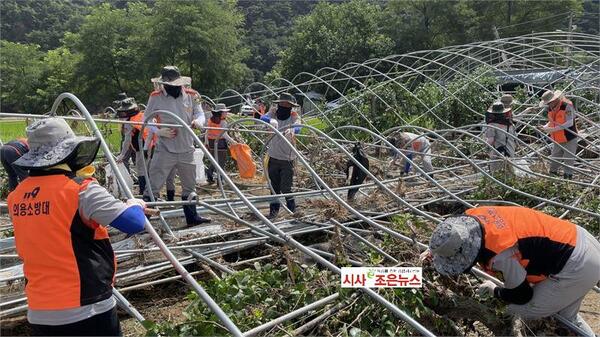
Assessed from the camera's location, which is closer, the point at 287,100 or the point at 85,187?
the point at 85,187

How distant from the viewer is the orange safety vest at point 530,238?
2578 millimetres

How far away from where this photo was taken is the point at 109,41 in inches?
1146

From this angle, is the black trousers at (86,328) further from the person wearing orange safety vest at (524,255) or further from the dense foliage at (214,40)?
the dense foliage at (214,40)

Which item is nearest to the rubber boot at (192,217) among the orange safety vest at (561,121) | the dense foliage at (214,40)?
the orange safety vest at (561,121)

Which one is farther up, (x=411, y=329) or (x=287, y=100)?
(x=287, y=100)

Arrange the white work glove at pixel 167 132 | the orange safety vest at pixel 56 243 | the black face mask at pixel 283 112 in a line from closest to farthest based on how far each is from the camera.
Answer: the orange safety vest at pixel 56 243 → the white work glove at pixel 167 132 → the black face mask at pixel 283 112

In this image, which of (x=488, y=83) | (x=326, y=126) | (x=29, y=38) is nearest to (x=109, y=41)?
(x=326, y=126)

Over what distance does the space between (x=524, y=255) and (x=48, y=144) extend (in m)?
2.41

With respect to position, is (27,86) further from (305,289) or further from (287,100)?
(305,289)

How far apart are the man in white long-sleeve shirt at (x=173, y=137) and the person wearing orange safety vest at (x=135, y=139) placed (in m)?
0.19

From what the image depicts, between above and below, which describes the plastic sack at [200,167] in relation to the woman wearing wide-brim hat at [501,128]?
below

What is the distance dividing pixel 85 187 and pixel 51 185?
14 cm

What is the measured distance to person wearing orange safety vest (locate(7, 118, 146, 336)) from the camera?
2.18 metres

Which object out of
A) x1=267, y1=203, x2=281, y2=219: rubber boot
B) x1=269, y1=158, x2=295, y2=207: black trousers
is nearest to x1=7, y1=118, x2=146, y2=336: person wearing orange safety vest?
x1=267, y1=203, x2=281, y2=219: rubber boot
